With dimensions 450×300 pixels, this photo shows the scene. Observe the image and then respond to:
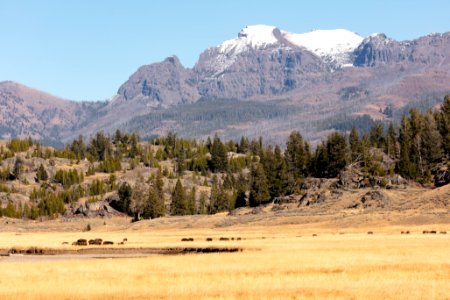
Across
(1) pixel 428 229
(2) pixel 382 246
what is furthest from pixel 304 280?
(1) pixel 428 229

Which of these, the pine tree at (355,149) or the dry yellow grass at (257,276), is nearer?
the dry yellow grass at (257,276)

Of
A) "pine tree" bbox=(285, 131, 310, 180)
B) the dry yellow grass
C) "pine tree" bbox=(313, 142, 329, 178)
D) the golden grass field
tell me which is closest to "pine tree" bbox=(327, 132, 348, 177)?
"pine tree" bbox=(313, 142, 329, 178)

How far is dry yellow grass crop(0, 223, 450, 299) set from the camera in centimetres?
4003

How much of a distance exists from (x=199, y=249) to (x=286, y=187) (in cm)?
9973

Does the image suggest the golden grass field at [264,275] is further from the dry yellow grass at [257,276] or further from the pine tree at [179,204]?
the pine tree at [179,204]

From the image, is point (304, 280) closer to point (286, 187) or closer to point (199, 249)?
point (199, 249)

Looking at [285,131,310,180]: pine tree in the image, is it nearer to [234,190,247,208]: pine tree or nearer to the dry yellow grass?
[234,190,247,208]: pine tree

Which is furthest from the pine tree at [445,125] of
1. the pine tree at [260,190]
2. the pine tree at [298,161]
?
the pine tree at [260,190]

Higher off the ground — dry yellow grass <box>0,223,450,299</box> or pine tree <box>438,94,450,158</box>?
pine tree <box>438,94,450,158</box>

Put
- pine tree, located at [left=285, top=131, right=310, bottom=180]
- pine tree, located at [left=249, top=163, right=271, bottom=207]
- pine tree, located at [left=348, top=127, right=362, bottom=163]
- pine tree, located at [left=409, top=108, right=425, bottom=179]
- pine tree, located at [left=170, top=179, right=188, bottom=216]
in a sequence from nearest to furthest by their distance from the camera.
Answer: pine tree, located at [left=409, top=108, right=425, bottom=179] < pine tree, located at [left=249, top=163, right=271, bottom=207] < pine tree, located at [left=348, top=127, right=362, bottom=163] < pine tree, located at [left=170, top=179, right=188, bottom=216] < pine tree, located at [left=285, top=131, right=310, bottom=180]

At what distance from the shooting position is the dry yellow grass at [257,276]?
40.0 meters

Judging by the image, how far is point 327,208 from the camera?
142 metres

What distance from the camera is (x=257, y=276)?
47625 mm

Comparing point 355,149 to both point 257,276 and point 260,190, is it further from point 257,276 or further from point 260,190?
point 257,276
